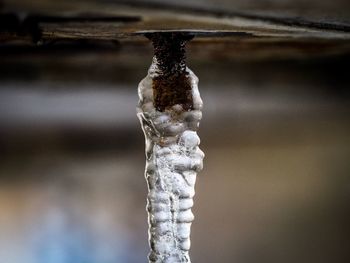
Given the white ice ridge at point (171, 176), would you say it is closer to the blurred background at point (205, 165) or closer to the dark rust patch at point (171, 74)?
the dark rust patch at point (171, 74)

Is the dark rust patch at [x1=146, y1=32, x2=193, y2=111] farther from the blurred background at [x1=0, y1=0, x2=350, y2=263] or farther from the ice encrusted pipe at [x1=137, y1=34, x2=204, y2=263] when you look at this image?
the blurred background at [x1=0, y1=0, x2=350, y2=263]

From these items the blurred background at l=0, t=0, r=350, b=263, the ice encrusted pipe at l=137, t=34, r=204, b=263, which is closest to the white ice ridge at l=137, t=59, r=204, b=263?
the ice encrusted pipe at l=137, t=34, r=204, b=263

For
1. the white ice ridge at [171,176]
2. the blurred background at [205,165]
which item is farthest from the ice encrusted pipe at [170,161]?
the blurred background at [205,165]

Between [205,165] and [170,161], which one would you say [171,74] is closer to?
[170,161]

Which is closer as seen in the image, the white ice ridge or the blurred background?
the white ice ridge

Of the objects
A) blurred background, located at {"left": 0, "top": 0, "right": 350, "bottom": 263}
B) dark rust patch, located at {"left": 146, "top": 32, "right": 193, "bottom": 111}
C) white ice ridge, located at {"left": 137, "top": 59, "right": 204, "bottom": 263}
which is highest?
blurred background, located at {"left": 0, "top": 0, "right": 350, "bottom": 263}
